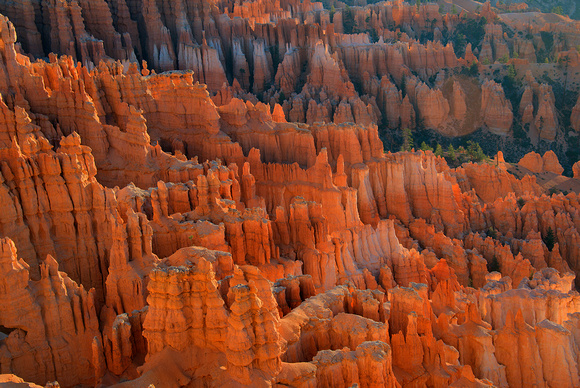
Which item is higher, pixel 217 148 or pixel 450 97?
pixel 217 148

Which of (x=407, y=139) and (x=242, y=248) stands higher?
(x=242, y=248)

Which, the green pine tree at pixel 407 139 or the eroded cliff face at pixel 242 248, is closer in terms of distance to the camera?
the eroded cliff face at pixel 242 248

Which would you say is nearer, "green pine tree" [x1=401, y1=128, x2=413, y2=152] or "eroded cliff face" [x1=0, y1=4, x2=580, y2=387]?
"eroded cliff face" [x1=0, y1=4, x2=580, y2=387]

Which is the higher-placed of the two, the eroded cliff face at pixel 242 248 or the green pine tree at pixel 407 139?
Result: the eroded cliff face at pixel 242 248

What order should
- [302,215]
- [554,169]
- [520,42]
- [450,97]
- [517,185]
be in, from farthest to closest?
1. [520,42]
2. [450,97]
3. [554,169]
4. [517,185]
5. [302,215]

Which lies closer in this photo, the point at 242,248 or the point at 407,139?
the point at 242,248

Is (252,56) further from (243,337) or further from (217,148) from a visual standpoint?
(243,337)

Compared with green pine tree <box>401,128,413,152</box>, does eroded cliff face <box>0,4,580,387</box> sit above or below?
above

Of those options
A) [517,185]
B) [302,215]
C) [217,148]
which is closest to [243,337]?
[302,215]
